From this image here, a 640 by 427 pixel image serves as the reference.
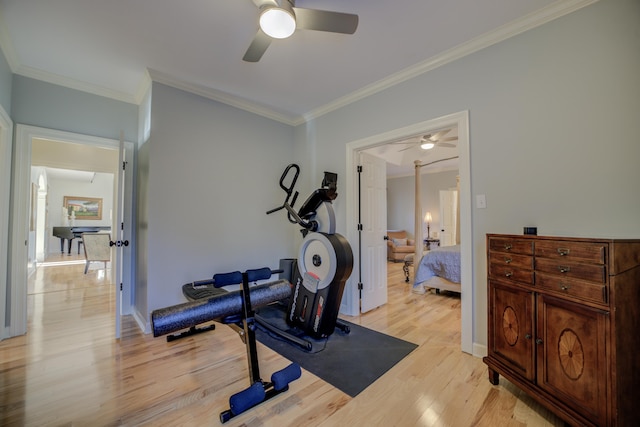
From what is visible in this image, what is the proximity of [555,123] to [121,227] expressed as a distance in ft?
13.1

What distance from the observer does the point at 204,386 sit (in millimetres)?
1863

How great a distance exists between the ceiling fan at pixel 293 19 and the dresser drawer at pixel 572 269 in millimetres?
1927

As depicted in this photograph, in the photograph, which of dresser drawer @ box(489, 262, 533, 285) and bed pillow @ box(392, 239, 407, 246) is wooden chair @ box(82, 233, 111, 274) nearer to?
dresser drawer @ box(489, 262, 533, 285)

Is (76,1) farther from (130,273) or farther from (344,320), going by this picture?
(344,320)

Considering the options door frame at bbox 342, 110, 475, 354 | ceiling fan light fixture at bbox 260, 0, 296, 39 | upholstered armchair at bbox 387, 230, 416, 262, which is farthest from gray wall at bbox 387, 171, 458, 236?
ceiling fan light fixture at bbox 260, 0, 296, 39

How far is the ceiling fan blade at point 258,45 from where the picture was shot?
187 cm

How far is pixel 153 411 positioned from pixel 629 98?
3.63m

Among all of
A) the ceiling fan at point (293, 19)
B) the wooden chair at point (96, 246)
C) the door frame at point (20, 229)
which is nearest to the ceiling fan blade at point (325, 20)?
the ceiling fan at point (293, 19)

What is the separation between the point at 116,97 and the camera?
327 centimetres

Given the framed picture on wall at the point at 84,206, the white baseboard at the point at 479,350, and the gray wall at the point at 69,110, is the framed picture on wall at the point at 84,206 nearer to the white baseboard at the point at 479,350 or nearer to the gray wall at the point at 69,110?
the gray wall at the point at 69,110

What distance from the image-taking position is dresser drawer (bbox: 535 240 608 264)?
128 cm

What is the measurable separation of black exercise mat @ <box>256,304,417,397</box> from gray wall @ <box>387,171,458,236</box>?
19.2 feet

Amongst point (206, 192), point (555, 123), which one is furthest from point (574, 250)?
point (206, 192)

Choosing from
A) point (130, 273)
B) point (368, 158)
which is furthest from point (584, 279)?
point (130, 273)
